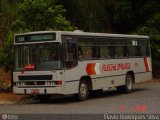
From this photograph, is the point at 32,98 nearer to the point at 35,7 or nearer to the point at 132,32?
the point at 35,7

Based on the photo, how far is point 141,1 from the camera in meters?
41.2

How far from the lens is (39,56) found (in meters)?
21.0

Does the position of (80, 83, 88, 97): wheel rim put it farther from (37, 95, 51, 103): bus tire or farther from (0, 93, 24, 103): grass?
(0, 93, 24, 103): grass

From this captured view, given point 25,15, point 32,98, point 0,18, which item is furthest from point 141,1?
point 32,98

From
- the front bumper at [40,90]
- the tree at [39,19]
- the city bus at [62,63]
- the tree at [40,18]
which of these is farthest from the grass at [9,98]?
the tree at [40,18]

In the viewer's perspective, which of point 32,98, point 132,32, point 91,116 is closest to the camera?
point 91,116

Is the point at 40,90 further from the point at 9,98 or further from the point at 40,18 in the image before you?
the point at 40,18

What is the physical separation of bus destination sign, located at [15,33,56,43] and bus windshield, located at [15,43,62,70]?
0.68 ft

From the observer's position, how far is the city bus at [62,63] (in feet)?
67.6

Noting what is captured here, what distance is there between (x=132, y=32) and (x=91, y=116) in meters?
25.8

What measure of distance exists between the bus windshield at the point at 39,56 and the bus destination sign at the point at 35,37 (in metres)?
0.21

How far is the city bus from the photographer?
20.6 meters

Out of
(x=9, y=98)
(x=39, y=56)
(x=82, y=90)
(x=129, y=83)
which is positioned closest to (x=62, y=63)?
(x=39, y=56)

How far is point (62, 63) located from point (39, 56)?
1093 mm
